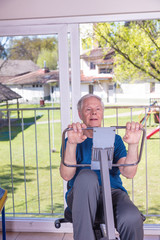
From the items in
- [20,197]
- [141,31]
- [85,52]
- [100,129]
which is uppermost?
[141,31]

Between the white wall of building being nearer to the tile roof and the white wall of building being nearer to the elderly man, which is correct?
the tile roof

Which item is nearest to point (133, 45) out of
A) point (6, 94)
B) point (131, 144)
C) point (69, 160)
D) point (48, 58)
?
point (48, 58)

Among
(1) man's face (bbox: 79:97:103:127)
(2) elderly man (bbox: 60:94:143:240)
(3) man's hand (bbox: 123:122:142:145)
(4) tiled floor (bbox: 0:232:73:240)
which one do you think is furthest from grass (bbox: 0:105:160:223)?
(3) man's hand (bbox: 123:122:142:145)

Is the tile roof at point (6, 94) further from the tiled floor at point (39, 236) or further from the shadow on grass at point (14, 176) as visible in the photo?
the shadow on grass at point (14, 176)

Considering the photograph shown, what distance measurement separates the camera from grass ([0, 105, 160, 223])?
3686 mm

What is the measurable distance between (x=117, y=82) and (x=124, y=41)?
551mm

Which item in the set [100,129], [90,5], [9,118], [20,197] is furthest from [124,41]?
[20,197]

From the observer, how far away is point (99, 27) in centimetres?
324

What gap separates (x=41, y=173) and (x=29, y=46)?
11.0ft

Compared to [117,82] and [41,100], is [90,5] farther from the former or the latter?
[41,100]

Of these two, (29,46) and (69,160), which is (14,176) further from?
(69,160)

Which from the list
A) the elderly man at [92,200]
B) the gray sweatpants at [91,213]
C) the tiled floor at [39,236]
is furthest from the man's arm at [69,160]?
the tiled floor at [39,236]

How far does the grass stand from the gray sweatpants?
4.65 feet

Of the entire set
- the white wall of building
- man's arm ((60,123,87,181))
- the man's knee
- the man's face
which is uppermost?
the white wall of building
